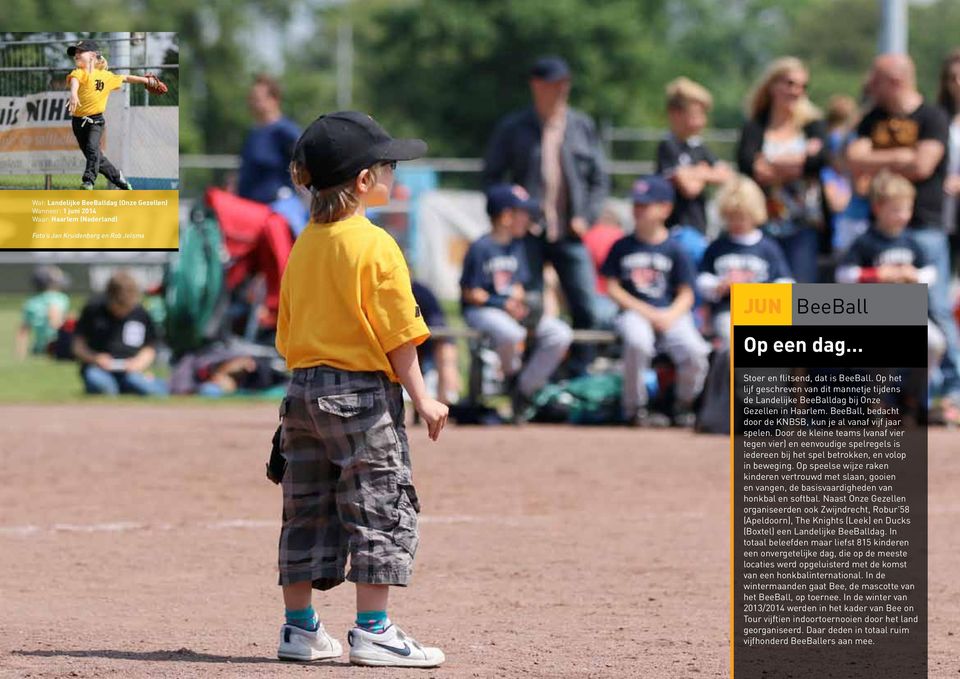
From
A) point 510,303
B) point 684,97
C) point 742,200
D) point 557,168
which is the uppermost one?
point 684,97

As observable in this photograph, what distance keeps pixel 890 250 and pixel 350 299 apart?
7083mm

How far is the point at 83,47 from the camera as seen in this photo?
5.15 meters

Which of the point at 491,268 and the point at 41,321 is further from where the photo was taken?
the point at 41,321

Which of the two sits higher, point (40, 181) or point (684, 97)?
point (684, 97)

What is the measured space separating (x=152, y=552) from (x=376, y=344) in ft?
8.23

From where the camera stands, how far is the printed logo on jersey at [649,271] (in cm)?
1146

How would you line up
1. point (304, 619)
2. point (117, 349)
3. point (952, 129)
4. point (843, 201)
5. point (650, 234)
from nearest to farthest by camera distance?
point (304, 619)
point (650, 234)
point (952, 129)
point (843, 201)
point (117, 349)

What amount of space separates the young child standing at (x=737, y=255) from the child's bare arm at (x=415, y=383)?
20.9ft

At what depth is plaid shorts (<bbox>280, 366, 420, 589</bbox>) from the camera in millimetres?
4859

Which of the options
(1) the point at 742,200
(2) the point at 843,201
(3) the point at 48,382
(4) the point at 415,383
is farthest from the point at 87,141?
(3) the point at 48,382

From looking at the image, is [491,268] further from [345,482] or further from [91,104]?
[345,482]

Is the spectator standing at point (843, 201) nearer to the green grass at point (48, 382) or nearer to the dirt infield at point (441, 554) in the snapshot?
the dirt infield at point (441, 554)

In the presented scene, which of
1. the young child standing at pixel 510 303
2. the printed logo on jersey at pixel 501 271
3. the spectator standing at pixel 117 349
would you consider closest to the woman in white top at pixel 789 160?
the young child standing at pixel 510 303

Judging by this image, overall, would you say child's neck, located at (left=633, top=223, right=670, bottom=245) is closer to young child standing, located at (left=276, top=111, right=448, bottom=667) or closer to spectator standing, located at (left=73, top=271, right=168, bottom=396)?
spectator standing, located at (left=73, top=271, right=168, bottom=396)
